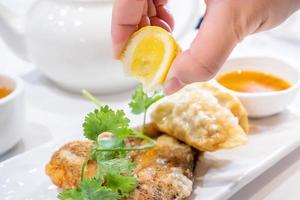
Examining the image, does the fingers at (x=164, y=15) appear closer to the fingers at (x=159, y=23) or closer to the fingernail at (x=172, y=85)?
the fingers at (x=159, y=23)

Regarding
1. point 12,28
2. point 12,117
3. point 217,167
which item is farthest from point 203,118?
point 12,28

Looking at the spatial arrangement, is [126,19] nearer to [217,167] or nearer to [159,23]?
[159,23]

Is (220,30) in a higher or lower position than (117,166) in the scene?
higher

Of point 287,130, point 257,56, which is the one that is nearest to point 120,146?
point 287,130

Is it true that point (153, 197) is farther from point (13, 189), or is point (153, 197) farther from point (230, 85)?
point (230, 85)

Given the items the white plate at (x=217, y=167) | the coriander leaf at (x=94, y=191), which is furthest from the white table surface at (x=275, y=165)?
the coriander leaf at (x=94, y=191)

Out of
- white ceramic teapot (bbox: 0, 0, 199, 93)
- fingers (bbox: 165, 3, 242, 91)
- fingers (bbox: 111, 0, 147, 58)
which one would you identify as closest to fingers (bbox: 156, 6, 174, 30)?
fingers (bbox: 111, 0, 147, 58)
